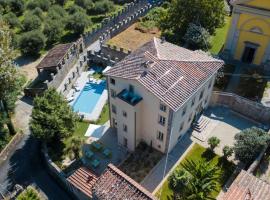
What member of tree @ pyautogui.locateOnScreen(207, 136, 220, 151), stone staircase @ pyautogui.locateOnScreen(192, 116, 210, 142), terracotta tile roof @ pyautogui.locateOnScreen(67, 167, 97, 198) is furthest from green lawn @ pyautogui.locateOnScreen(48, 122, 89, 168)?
tree @ pyautogui.locateOnScreen(207, 136, 220, 151)

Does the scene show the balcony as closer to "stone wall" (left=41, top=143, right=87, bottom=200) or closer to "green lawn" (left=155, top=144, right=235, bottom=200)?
"green lawn" (left=155, top=144, right=235, bottom=200)

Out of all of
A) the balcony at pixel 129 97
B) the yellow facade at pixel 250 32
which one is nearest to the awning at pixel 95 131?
Result: the balcony at pixel 129 97

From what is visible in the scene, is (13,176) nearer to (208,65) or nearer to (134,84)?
(134,84)

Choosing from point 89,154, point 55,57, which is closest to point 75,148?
point 89,154

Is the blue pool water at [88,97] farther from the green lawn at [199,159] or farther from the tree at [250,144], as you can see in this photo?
the tree at [250,144]

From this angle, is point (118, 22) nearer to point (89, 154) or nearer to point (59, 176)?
point (89, 154)

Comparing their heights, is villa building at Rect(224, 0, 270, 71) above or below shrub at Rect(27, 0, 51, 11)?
above
